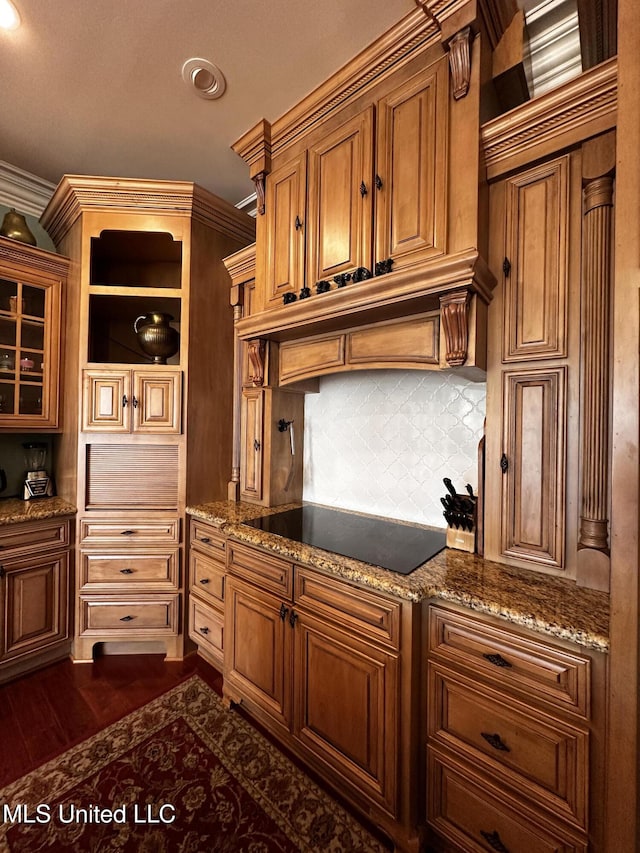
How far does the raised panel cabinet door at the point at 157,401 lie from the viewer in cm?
227

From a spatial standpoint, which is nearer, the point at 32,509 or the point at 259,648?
the point at 259,648

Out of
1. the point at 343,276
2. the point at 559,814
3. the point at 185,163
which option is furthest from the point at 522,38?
the point at 559,814

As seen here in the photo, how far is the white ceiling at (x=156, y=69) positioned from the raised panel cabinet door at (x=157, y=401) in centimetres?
143

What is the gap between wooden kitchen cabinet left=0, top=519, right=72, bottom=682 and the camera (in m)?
2.09

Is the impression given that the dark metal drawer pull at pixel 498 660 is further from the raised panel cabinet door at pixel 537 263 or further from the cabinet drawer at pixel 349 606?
the raised panel cabinet door at pixel 537 263

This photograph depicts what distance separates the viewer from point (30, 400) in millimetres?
2402

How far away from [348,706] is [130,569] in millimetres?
1567

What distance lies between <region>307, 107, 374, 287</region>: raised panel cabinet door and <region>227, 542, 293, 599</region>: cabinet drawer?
4.21ft

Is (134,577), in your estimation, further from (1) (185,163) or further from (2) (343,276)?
(1) (185,163)

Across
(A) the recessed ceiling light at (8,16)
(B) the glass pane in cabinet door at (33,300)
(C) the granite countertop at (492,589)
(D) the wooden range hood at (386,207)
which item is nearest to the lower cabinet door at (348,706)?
(C) the granite countertop at (492,589)

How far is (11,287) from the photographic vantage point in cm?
233

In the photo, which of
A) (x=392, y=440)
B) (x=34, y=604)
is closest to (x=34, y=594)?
(x=34, y=604)

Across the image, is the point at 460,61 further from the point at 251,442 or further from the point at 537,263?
the point at 251,442

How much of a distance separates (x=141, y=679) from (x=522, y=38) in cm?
343
